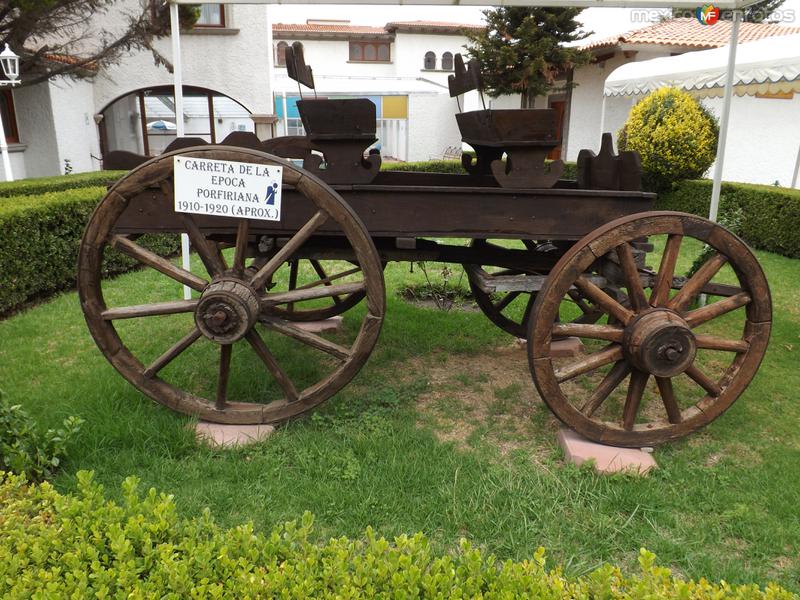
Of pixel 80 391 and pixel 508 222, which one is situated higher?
pixel 508 222

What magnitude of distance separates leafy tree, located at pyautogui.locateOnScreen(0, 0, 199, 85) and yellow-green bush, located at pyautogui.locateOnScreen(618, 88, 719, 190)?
23.8ft

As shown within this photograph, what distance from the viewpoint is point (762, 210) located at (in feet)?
27.9

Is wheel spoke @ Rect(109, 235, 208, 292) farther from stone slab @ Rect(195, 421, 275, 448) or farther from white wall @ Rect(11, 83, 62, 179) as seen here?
white wall @ Rect(11, 83, 62, 179)

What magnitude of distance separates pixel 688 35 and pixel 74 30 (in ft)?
46.9

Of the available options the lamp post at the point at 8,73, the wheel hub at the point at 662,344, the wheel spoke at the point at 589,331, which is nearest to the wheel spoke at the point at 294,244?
the wheel spoke at the point at 589,331

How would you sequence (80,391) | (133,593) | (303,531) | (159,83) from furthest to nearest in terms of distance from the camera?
(159,83) → (80,391) → (303,531) → (133,593)

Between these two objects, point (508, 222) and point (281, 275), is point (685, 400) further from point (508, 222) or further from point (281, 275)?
point (281, 275)

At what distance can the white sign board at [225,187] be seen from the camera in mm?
2637

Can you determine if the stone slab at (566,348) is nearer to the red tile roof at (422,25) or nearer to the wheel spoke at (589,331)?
the wheel spoke at (589,331)

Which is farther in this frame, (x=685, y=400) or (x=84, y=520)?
(x=685, y=400)

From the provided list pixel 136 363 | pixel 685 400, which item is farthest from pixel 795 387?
pixel 136 363

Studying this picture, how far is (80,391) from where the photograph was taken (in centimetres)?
347

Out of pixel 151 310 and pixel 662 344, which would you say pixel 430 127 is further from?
pixel 662 344

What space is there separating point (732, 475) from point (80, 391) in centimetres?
339
